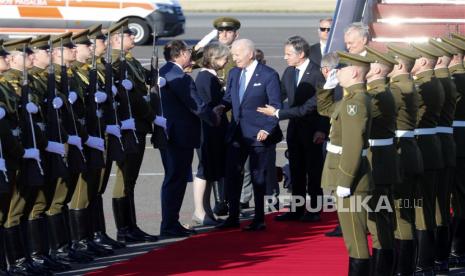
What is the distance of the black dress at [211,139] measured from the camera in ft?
42.7

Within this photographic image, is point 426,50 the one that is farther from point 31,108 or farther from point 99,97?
point 31,108

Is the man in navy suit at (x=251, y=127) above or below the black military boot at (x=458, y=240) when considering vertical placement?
above

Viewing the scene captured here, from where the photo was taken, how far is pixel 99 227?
38.2 feet

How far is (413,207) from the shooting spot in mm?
10219

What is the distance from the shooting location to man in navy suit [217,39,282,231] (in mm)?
12547

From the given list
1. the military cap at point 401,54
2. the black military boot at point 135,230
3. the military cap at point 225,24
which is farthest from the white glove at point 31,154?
the military cap at point 225,24

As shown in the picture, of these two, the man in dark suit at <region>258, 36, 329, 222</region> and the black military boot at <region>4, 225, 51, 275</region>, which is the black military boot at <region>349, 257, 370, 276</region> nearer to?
the black military boot at <region>4, 225, 51, 275</region>

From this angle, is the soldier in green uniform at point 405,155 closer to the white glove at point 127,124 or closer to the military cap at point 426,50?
the military cap at point 426,50

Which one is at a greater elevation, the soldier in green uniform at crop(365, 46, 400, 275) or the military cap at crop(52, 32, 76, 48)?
the military cap at crop(52, 32, 76, 48)

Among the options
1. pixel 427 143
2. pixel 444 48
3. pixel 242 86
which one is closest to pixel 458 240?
pixel 427 143

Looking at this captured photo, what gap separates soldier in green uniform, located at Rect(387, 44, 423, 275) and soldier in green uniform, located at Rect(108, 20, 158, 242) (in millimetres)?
2555

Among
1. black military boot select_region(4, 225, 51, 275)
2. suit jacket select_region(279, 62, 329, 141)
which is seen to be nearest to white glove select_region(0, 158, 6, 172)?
black military boot select_region(4, 225, 51, 275)

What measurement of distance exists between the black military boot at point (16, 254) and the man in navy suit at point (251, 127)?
2.77m

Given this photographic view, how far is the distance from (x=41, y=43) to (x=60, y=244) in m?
1.64
